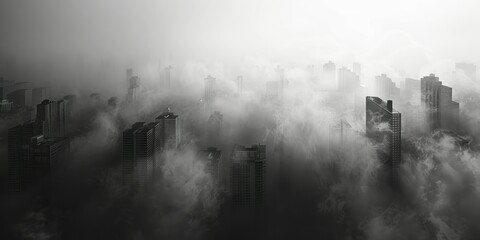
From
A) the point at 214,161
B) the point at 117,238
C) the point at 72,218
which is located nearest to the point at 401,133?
the point at 214,161

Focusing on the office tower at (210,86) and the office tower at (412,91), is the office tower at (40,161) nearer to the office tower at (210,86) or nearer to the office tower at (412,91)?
the office tower at (210,86)

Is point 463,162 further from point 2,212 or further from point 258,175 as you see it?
point 2,212

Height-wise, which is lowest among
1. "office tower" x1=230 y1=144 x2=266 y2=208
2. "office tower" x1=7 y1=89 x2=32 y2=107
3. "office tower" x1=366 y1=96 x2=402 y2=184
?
"office tower" x1=230 y1=144 x2=266 y2=208

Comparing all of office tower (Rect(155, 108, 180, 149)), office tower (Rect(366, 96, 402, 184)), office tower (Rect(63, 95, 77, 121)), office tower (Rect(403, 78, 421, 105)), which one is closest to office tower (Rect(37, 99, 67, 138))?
office tower (Rect(63, 95, 77, 121))

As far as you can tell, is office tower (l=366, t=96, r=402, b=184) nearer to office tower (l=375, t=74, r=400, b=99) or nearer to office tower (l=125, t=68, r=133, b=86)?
office tower (l=375, t=74, r=400, b=99)

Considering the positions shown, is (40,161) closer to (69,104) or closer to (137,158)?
(69,104)
